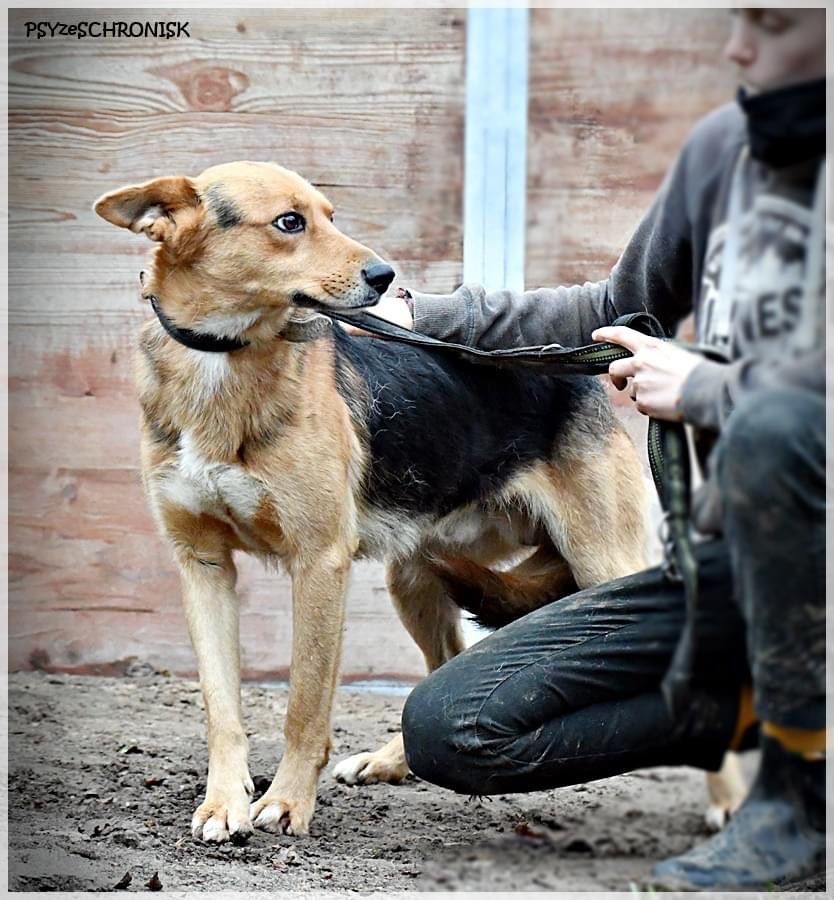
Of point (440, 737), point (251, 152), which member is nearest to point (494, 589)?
point (440, 737)

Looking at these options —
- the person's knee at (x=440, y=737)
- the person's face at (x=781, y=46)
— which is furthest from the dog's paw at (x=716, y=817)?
the person's knee at (x=440, y=737)

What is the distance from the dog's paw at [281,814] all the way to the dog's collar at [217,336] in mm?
1137

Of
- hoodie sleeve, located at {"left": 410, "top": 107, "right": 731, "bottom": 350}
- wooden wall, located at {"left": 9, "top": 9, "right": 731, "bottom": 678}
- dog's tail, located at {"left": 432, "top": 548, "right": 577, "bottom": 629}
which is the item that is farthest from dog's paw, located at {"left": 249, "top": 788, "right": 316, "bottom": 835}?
hoodie sleeve, located at {"left": 410, "top": 107, "right": 731, "bottom": 350}

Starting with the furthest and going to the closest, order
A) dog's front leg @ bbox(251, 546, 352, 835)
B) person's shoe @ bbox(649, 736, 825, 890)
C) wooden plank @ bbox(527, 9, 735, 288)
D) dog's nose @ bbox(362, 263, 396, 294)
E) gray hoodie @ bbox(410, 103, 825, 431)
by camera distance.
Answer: dog's front leg @ bbox(251, 546, 352, 835) → dog's nose @ bbox(362, 263, 396, 294) → wooden plank @ bbox(527, 9, 735, 288) → person's shoe @ bbox(649, 736, 825, 890) → gray hoodie @ bbox(410, 103, 825, 431)

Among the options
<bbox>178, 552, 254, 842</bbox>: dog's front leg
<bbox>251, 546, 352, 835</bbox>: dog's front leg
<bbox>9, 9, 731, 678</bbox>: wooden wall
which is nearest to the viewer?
<bbox>9, 9, 731, 678</bbox>: wooden wall

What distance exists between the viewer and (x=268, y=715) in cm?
426

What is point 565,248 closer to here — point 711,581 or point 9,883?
point 711,581

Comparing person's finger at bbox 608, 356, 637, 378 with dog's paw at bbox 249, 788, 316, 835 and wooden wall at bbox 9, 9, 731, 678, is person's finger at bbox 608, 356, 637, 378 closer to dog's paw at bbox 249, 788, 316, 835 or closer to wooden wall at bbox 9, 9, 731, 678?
wooden wall at bbox 9, 9, 731, 678

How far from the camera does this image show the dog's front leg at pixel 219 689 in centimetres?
299

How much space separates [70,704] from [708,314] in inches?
112

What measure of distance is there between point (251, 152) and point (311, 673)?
4.35ft

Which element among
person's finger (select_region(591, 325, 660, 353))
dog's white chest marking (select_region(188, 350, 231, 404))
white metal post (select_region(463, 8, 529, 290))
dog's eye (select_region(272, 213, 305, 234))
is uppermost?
white metal post (select_region(463, 8, 529, 290))

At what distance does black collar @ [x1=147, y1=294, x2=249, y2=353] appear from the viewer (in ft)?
9.98

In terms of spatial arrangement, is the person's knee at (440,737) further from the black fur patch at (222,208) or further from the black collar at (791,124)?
the black collar at (791,124)
